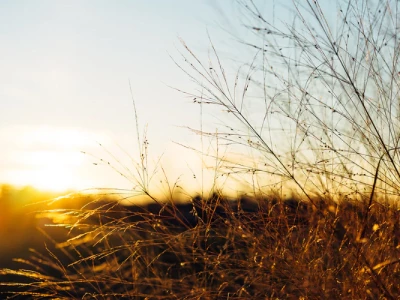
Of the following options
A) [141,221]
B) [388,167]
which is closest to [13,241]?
[141,221]

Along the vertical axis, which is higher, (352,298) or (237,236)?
(237,236)

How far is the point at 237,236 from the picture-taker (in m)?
2.46

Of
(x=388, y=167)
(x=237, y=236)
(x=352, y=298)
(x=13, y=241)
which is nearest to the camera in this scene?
(x=352, y=298)

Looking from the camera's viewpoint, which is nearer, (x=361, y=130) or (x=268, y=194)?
(x=361, y=130)

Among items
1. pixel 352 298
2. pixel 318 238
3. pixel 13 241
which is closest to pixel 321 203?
pixel 318 238

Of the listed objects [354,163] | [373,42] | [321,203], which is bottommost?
[321,203]

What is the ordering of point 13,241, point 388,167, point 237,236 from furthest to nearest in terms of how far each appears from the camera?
point 13,241
point 237,236
point 388,167

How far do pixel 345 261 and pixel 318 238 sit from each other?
23 cm

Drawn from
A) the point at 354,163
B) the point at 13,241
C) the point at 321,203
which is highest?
the point at 354,163

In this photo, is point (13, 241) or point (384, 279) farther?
point (13, 241)

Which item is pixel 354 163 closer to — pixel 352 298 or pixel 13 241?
pixel 352 298

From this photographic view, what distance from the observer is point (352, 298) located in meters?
2.07

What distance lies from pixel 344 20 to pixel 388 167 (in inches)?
25.4

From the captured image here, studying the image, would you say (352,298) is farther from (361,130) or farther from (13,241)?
(13,241)
